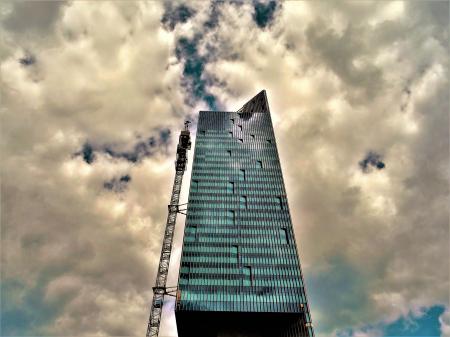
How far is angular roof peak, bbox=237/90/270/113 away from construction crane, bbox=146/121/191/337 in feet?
136

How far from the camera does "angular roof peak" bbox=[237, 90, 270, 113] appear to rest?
155m

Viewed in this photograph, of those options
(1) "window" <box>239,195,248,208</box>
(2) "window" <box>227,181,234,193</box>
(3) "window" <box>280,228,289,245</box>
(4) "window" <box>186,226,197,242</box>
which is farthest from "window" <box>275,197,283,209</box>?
(4) "window" <box>186,226,197,242</box>

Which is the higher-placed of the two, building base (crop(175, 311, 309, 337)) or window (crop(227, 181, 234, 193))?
window (crop(227, 181, 234, 193))

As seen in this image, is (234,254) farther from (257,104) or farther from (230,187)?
(257,104)

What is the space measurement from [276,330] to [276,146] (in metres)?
66.6

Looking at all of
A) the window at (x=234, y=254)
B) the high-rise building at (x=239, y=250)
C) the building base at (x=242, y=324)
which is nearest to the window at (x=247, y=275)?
the high-rise building at (x=239, y=250)

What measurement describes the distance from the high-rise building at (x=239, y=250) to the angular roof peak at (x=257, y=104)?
24.5 metres

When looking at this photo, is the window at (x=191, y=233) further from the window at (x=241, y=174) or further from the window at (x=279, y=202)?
the window at (x=279, y=202)

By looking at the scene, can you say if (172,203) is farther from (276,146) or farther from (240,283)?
(276,146)

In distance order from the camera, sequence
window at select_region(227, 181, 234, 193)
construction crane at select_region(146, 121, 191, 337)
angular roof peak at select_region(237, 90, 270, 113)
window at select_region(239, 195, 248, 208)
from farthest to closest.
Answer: angular roof peak at select_region(237, 90, 270, 113), window at select_region(227, 181, 234, 193), window at select_region(239, 195, 248, 208), construction crane at select_region(146, 121, 191, 337)

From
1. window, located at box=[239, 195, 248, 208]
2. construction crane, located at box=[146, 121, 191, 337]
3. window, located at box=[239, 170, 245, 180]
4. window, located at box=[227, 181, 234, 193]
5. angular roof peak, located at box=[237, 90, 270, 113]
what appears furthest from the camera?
angular roof peak, located at box=[237, 90, 270, 113]

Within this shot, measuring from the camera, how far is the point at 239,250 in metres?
99.9

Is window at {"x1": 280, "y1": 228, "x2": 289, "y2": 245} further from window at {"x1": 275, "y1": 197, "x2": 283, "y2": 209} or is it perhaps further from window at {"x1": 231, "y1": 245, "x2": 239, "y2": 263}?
window at {"x1": 231, "y1": 245, "x2": 239, "y2": 263}

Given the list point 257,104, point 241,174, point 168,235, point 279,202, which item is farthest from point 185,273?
point 257,104
